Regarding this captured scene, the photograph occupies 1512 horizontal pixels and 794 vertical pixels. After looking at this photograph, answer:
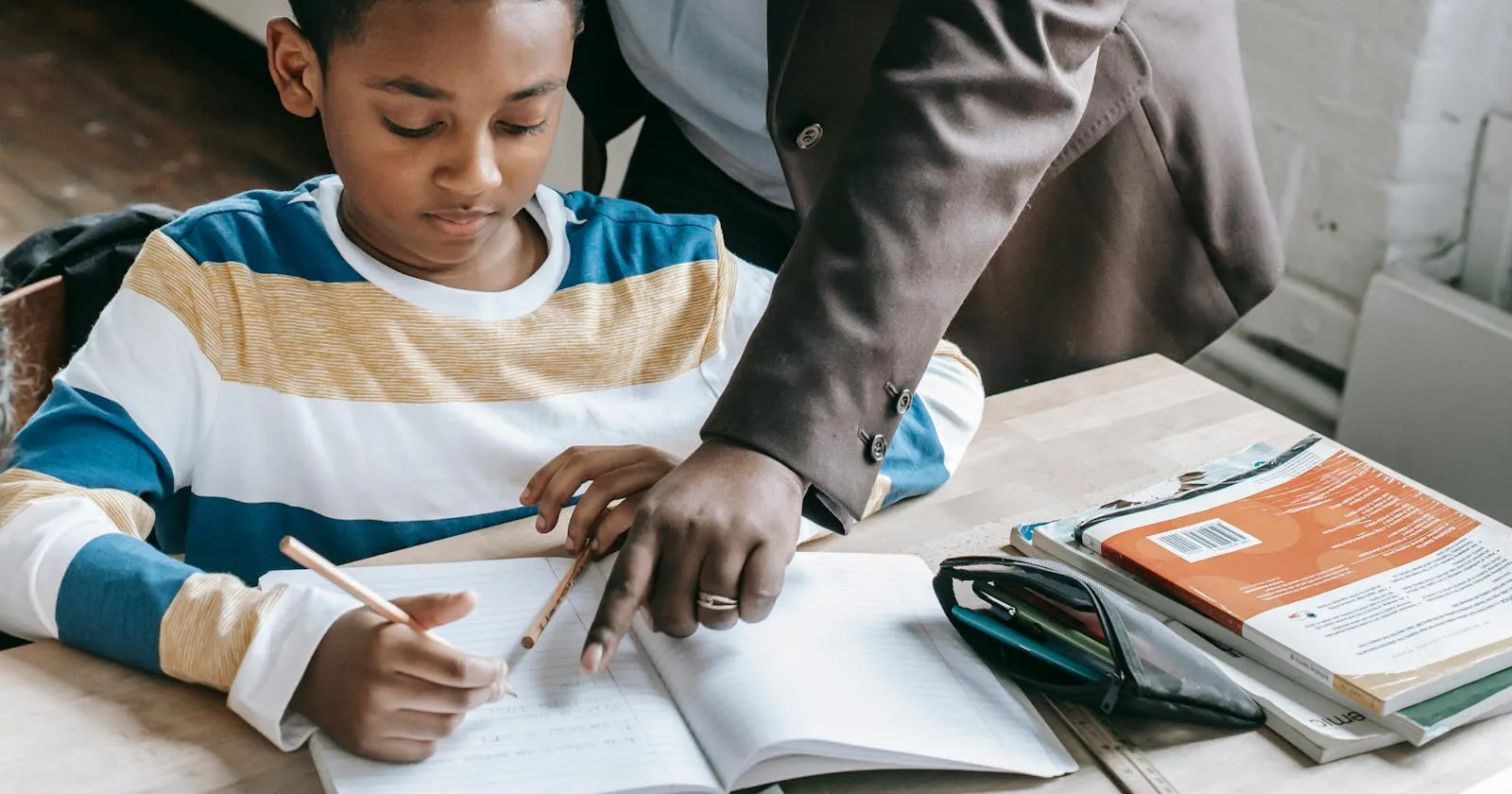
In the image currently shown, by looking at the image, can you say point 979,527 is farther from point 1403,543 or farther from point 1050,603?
point 1403,543

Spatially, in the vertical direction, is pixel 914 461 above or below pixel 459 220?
below

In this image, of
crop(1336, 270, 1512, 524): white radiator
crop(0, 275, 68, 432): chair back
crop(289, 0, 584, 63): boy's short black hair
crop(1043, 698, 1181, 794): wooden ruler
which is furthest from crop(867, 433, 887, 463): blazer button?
crop(1336, 270, 1512, 524): white radiator

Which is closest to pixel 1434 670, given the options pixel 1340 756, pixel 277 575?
pixel 1340 756

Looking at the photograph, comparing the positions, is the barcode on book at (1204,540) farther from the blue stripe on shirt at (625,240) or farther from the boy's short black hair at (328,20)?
the boy's short black hair at (328,20)

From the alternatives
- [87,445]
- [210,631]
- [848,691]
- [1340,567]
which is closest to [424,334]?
[87,445]

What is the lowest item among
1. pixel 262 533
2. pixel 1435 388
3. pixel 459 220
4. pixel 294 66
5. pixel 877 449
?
pixel 1435 388

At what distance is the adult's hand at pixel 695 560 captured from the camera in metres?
0.92

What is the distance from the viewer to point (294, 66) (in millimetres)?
1145

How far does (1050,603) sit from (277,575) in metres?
0.50

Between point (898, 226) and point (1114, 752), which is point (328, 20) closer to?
point (898, 226)

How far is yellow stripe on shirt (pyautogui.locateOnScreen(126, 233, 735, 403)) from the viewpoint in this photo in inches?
44.4

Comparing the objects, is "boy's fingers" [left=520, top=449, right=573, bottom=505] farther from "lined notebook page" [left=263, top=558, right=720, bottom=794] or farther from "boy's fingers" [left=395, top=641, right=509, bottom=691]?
"boy's fingers" [left=395, top=641, right=509, bottom=691]

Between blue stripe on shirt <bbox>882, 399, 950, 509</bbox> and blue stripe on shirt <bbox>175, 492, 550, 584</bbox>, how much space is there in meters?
0.35

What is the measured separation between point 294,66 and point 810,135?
1.44ft
